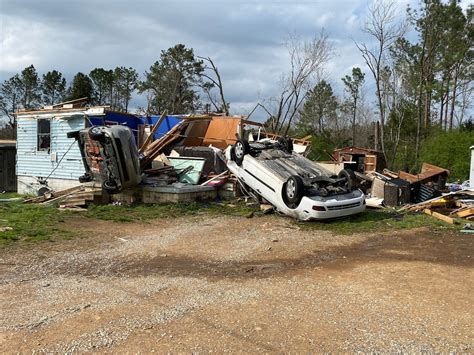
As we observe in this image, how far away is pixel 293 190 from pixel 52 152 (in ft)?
37.2

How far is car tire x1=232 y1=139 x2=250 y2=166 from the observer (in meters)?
11.2

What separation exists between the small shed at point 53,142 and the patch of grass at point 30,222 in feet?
13.0

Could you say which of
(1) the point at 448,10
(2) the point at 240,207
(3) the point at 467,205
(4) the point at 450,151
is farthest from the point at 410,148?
(2) the point at 240,207

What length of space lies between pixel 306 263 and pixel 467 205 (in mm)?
6937

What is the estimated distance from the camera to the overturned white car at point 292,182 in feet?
30.2

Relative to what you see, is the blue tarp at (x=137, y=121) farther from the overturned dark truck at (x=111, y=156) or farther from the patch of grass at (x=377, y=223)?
the patch of grass at (x=377, y=223)

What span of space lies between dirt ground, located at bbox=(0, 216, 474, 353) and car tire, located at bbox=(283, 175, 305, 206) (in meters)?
1.38

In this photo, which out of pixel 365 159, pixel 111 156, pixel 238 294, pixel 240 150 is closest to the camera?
pixel 238 294

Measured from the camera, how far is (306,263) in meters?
6.29

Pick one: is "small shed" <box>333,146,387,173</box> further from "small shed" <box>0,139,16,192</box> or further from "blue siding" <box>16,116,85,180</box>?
"small shed" <box>0,139,16,192</box>

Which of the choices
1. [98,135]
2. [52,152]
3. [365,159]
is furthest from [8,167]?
[365,159]

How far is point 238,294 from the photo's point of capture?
477 cm

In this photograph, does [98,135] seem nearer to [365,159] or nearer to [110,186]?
[110,186]

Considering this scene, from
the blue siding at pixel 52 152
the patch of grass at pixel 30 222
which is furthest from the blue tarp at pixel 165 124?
the patch of grass at pixel 30 222
